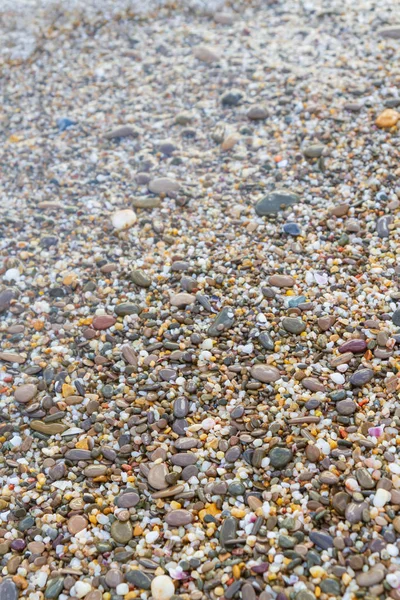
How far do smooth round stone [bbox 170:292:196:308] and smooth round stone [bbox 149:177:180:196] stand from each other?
0.88 meters

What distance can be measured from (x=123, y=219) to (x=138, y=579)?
6.69 feet

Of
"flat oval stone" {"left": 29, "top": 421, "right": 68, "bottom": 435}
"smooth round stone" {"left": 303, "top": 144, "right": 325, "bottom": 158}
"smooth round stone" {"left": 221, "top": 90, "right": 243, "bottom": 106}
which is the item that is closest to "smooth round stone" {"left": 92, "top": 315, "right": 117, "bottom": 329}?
"flat oval stone" {"left": 29, "top": 421, "right": 68, "bottom": 435}

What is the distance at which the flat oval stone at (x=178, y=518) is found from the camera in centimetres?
237

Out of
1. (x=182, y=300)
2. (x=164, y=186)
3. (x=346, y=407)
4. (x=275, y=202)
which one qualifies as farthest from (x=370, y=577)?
(x=164, y=186)

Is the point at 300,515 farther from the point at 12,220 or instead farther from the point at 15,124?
the point at 15,124

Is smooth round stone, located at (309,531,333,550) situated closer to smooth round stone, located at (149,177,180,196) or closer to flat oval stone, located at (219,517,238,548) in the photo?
flat oval stone, located at (219,517,238,548)

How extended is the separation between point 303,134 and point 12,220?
1908mm

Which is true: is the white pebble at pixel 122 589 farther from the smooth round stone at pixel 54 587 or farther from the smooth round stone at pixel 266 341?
the smooth round stone at pixel 266 341

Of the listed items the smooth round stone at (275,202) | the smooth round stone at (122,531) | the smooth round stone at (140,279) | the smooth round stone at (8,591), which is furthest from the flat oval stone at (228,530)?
the smooth round stone at (275,202)

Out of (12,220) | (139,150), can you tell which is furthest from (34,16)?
(12,220)

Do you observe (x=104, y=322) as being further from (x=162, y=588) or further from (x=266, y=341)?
(x=162, y=588)

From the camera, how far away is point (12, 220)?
12.3ft

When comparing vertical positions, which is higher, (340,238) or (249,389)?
(340,238)

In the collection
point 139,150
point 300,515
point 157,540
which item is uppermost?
point 139,150
